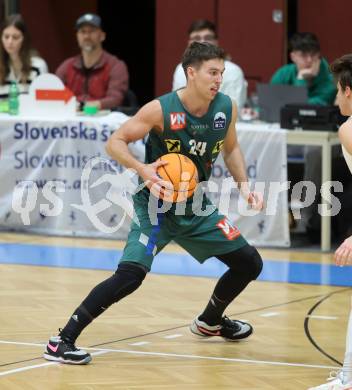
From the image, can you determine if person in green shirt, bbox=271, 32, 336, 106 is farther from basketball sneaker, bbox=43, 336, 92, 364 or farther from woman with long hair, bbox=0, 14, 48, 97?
basketball sneaker, bbox=43, 336, 92, 364

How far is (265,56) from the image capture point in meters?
14.9

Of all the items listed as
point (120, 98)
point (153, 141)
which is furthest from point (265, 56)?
A: point (153, 141)

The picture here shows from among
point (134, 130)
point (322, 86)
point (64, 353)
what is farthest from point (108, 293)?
point (322, 86)

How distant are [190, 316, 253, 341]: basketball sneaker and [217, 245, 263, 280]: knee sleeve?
451 millimetres

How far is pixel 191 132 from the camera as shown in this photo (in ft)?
22.0

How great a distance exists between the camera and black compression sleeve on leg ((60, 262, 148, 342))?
6.33 m

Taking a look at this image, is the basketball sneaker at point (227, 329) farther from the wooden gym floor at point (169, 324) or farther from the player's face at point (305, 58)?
the player's face at point (305, 58)

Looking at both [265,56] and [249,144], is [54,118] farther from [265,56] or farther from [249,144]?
[265,56]

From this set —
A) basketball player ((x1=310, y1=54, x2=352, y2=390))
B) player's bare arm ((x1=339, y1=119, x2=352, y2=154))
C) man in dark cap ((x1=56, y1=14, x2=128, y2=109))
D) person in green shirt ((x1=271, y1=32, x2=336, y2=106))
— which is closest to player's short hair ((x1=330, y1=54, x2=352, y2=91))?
basketball player ((x1=310, y1=54, x2=352, y2=390))

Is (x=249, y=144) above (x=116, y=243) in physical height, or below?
above

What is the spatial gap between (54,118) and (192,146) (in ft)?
15.3

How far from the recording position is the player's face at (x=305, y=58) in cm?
1131

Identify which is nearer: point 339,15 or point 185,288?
point 185,288

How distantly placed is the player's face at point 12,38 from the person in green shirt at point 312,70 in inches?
108
